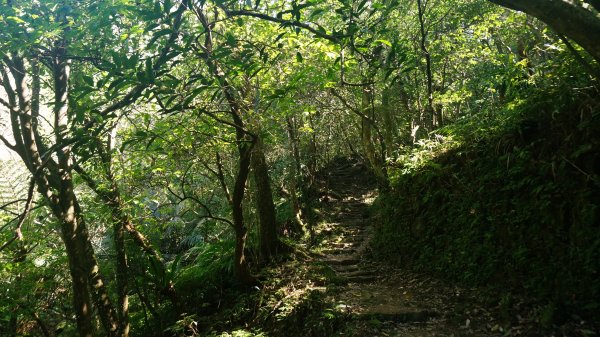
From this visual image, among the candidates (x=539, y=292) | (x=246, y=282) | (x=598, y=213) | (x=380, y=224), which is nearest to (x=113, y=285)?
(x=246, y=282)

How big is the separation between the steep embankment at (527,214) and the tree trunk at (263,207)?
3228 millimetres

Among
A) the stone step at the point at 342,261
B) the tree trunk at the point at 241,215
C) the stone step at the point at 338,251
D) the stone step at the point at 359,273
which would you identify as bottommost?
the stone step at the point at 359,273

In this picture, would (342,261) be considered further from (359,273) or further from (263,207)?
(263,207)

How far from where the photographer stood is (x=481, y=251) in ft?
17.2

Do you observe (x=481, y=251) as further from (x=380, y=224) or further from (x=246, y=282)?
(x=246, y=282)

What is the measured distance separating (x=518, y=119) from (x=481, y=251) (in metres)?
1.89

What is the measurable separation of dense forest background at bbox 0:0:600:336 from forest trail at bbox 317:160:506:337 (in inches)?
11.0

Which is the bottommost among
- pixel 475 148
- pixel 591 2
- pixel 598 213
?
pixel 598 213

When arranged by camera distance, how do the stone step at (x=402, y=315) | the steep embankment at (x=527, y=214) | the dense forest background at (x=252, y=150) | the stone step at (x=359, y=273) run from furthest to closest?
1. the stone step at (x=359, y=273)
2. the stone step at (x=402, y=315)
3. the steep embankment at (x=527, y=214)
4. the dense forest background at (x=252, y=150)

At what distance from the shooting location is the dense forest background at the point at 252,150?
3301mm

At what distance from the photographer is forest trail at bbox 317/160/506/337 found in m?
4.82

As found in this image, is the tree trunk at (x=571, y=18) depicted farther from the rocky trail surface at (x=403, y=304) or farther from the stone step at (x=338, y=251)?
the stone step at (x=338, y=251)

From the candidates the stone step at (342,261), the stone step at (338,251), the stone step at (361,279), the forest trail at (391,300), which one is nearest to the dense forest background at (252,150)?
the forest trail at (391,300)

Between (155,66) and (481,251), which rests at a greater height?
(155,66)
